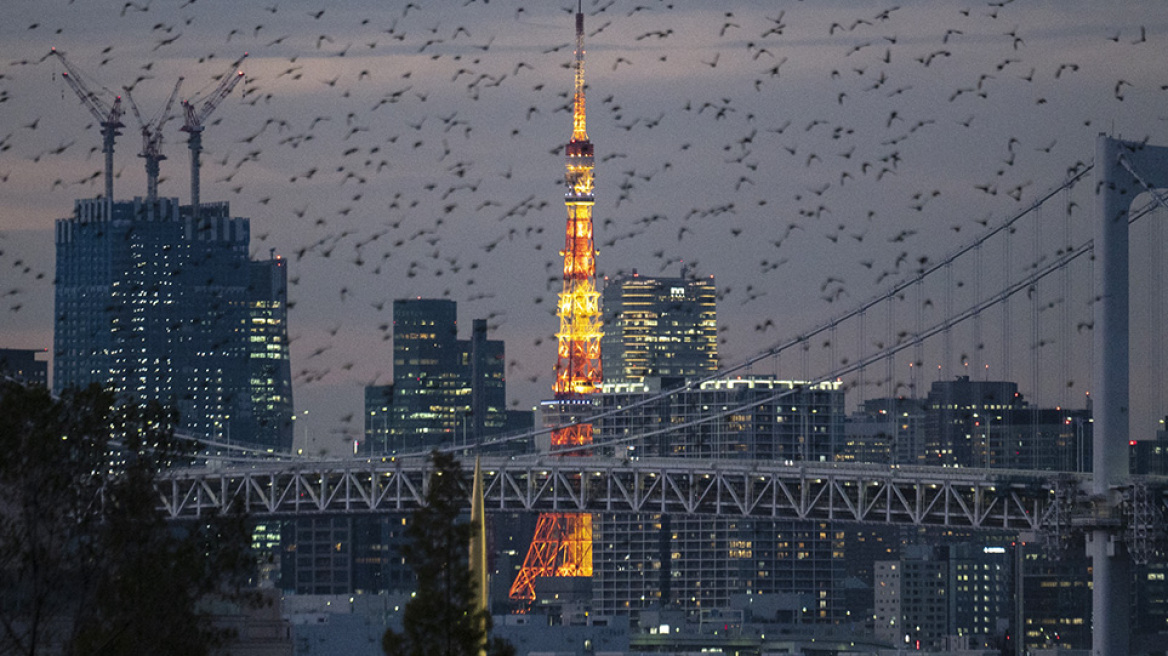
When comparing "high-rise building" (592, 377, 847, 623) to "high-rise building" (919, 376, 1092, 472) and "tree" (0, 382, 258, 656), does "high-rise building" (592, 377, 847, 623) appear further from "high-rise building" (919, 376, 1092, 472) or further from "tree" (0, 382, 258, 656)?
"tree" (0, 382, 258, 656)

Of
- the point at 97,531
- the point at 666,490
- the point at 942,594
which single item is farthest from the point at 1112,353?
the point at 942,594

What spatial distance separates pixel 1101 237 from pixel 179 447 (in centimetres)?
3955

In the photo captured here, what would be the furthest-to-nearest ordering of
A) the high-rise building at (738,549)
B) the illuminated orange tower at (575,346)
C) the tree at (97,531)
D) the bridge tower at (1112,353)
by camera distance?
the high-rise building at (738,549)
the illuminated orange tower at (575,346)
the bridge tower at (1112,353)
the tree at (97,531)

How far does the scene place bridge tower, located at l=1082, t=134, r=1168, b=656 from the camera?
7044cm

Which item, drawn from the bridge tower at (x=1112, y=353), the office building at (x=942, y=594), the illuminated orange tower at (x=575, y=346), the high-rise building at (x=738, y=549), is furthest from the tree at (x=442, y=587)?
the high-rise building at (x=738, y=549)

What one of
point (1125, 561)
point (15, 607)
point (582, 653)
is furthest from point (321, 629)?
point (15, 607)

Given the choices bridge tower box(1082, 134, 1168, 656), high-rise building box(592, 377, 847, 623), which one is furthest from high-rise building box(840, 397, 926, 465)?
bridge tower box(1082, 134, 1168, 656)

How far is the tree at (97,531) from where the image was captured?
34312mm

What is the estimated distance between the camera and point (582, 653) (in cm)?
13125

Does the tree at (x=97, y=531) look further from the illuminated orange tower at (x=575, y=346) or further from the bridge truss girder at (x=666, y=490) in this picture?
the illuminated orange tower at (x=575, y=346)

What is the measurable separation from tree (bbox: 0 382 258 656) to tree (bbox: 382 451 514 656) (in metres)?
3.31

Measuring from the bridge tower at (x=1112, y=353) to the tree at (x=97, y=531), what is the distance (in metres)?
38.1

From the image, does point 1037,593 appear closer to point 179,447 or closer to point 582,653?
point 582,653

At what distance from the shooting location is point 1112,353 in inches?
2771
